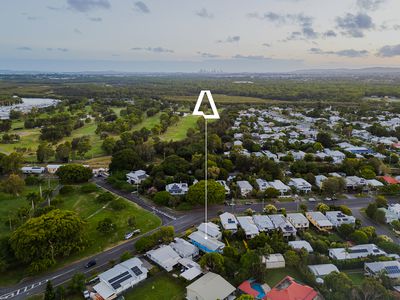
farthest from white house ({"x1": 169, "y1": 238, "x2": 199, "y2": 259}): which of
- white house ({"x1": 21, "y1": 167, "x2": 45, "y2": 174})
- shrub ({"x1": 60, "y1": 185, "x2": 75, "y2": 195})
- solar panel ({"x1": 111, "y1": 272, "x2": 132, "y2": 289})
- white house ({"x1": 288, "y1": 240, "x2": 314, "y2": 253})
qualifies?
white house ({"x1": 21, "y1": 167, "x2": 45, "y2": 174})

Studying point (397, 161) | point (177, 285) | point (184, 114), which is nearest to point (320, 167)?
point (397, 161)

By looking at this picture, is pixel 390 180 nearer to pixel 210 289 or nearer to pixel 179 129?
pixel 210 289

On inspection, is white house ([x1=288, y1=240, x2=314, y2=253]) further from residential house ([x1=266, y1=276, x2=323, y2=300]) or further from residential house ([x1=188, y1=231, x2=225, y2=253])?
residential house ([x1=188, y1=231, x2=225, y2=253])

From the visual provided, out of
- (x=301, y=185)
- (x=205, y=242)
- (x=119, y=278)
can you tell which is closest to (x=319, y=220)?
(x=301, y=185)

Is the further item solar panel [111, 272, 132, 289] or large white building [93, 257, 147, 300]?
solar panel [111, 272, 132, 289]

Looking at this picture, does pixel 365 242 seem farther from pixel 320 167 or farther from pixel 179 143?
pixel 179 143
